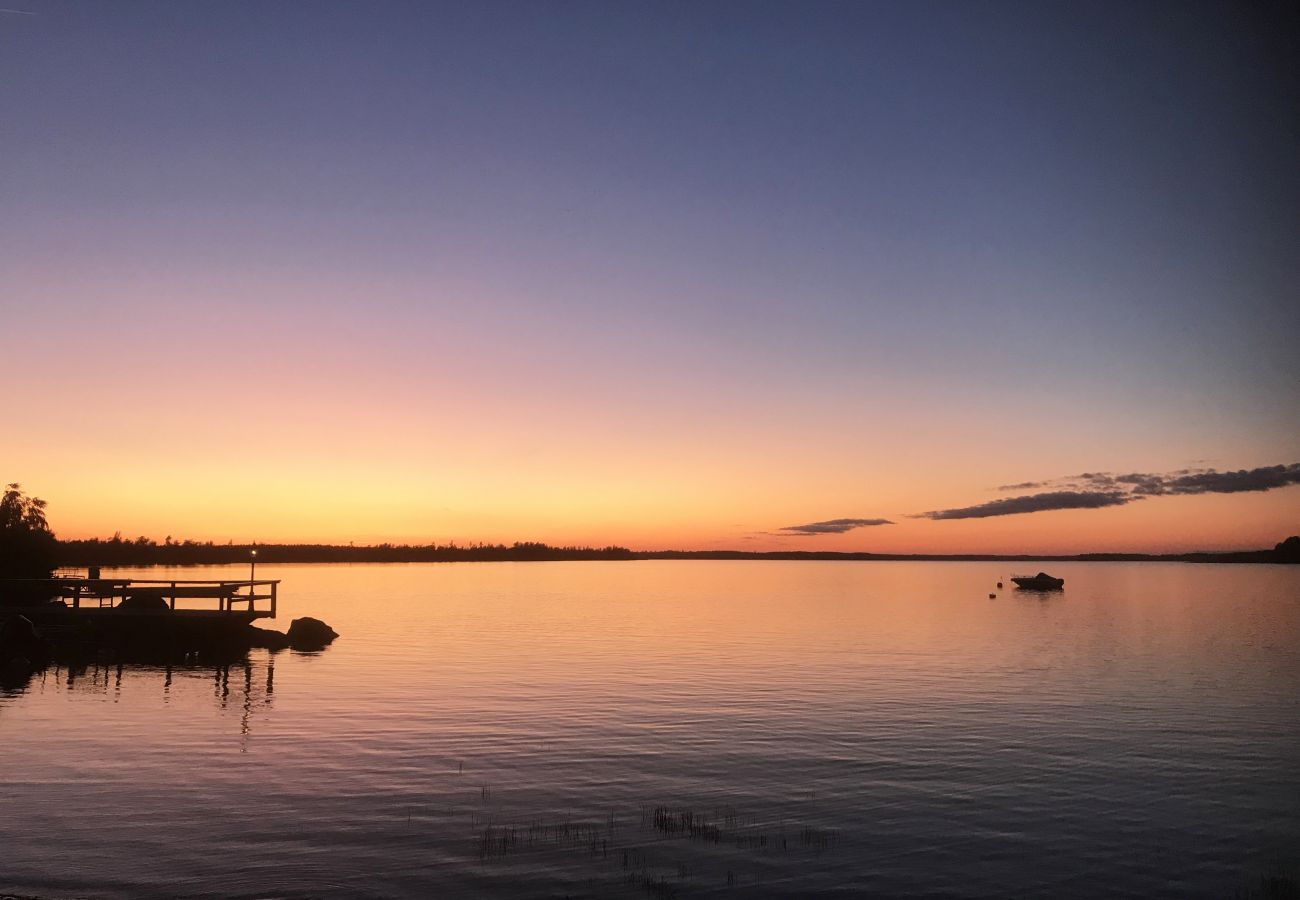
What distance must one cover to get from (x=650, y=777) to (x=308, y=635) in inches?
1663

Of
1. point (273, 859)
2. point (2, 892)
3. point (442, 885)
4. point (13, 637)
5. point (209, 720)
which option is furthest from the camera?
point (13, 637)

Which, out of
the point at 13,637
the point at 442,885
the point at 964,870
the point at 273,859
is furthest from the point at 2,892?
the point at 13,637

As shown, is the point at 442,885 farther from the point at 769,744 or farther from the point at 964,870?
the point at 769,744

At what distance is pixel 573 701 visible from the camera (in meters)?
38.5

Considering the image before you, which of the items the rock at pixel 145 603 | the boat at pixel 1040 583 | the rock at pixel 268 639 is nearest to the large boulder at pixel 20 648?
the rock at pixel 145 603

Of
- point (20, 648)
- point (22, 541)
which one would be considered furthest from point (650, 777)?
point (22, 541)

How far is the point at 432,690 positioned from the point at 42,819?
879 inches

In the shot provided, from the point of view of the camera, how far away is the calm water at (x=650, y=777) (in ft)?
57.0

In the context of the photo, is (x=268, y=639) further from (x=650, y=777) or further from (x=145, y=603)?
(x=650, y=777)

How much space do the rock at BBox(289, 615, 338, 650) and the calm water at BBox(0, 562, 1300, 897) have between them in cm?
395

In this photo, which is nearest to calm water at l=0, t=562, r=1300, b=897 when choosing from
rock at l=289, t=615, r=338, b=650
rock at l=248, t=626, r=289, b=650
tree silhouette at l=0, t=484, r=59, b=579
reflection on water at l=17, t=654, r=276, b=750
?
reflection on water at l=17, t=654, r=276, b=750

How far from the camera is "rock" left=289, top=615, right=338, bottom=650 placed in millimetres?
59812

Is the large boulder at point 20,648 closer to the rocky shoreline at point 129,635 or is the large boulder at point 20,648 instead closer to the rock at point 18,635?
the rock at point 18,635

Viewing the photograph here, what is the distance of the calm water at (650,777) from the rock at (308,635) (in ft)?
13.0
